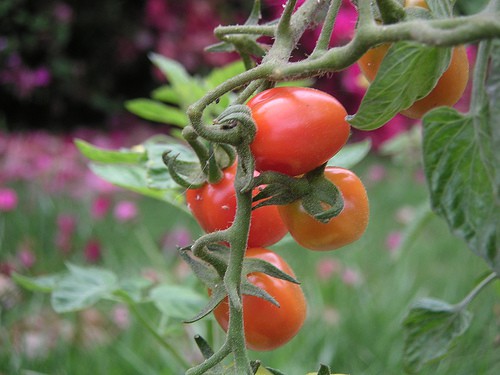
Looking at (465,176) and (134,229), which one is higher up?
(134,229)

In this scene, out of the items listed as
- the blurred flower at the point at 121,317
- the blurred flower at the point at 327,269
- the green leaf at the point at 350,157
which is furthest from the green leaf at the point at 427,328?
the blurred flower at the point at 327,269

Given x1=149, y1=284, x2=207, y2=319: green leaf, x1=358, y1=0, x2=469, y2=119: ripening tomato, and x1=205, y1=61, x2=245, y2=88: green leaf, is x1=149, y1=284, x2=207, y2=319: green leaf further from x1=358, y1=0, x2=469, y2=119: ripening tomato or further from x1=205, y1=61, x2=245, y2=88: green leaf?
x1=358, y1=0, x2=469, y2=119: ripening tomato

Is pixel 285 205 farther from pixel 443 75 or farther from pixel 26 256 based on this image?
pixel 26 256

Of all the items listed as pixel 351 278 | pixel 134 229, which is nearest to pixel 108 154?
pixel 351 278

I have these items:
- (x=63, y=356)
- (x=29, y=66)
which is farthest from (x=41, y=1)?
(x=63, y=356)

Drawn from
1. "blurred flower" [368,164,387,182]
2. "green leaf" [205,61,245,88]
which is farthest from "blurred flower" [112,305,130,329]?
"blurred flower" [368,164,387,182]

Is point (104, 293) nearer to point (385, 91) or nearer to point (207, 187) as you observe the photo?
point (207, 187)
